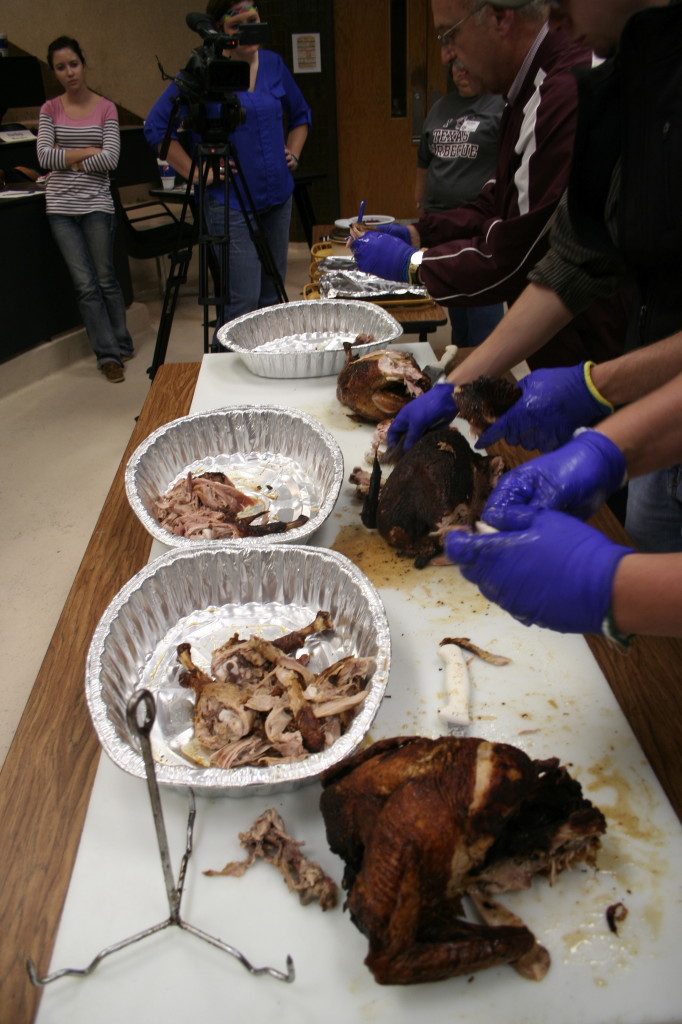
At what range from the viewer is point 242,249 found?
3920 millimetres

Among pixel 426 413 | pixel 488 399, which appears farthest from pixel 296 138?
pixel 488 399

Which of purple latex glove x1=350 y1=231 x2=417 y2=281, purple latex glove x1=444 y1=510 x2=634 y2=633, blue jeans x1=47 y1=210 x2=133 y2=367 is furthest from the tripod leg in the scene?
purple latex glove x1=444 y1=510 x2=634 y2=633

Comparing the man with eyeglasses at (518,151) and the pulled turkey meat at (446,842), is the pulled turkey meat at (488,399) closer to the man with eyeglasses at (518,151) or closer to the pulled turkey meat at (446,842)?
the man with eyeglasses at (518,151)

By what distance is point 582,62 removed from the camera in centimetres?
198

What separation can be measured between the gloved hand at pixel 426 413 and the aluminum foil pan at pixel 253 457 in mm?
198

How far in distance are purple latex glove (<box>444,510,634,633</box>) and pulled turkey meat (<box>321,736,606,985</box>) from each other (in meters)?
0.22

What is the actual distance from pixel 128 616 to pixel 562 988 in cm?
98

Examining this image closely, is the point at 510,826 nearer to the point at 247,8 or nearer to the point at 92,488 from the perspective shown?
the point at 92,488

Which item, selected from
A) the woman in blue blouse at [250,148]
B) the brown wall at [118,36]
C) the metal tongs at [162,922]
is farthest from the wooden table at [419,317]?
the brown wall at [118,36]

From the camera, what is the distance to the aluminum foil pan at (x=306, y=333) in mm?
2635

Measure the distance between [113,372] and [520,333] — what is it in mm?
3833

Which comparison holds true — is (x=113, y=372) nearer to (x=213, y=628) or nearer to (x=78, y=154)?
(x=78, y=154)

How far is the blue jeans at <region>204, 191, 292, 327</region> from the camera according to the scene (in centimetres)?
386

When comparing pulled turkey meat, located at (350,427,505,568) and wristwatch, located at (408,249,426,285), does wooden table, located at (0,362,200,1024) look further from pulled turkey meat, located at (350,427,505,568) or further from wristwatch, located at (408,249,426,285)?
wristwatch, located at (408,249,426,285)
